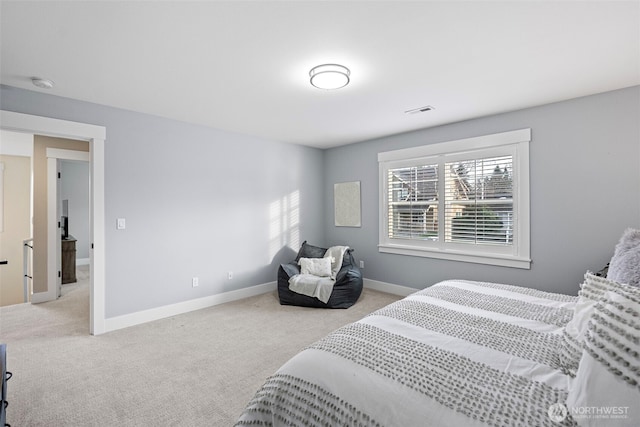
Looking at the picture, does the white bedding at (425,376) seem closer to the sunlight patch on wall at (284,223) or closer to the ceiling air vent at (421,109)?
the ceiling air vent at (421,109)

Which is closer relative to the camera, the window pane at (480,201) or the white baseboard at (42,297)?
the window pane at (480,201)

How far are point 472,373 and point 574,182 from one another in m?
2.97

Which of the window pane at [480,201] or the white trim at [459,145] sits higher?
the white trim at [459,145]

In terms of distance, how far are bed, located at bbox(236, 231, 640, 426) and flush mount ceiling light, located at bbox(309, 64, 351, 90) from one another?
185 cm

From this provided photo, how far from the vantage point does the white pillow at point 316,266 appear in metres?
4.37

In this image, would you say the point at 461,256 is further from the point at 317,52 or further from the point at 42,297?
the point at 42,297

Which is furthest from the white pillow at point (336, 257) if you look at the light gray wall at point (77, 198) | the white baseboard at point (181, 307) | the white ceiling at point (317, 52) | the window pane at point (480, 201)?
the light gray wall at point (77, 198)

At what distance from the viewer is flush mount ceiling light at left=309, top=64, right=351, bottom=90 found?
236cm

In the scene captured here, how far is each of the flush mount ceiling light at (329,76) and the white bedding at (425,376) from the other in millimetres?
1856

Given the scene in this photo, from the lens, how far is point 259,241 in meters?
4.64

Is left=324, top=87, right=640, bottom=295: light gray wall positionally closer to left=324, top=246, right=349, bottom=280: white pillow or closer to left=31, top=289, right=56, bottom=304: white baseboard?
left=324, top=246, right=349, bottom=280: white pillow

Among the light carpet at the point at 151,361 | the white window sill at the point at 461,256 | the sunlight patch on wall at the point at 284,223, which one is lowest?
the light carpet at the point at 151,361

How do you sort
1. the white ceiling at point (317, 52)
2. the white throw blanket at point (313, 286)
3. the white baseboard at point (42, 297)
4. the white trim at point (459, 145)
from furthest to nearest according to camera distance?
1. the white baseboard at point (42, 297)
2. the white throw blanket at point (313, 286)
3. the white trim at point (459, 145)
4. the white ceiling at point (317, 52)

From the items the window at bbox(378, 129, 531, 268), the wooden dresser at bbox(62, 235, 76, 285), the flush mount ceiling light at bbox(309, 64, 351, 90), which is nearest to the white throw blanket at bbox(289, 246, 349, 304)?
the window at bbox(378, 129, 531, 268)
